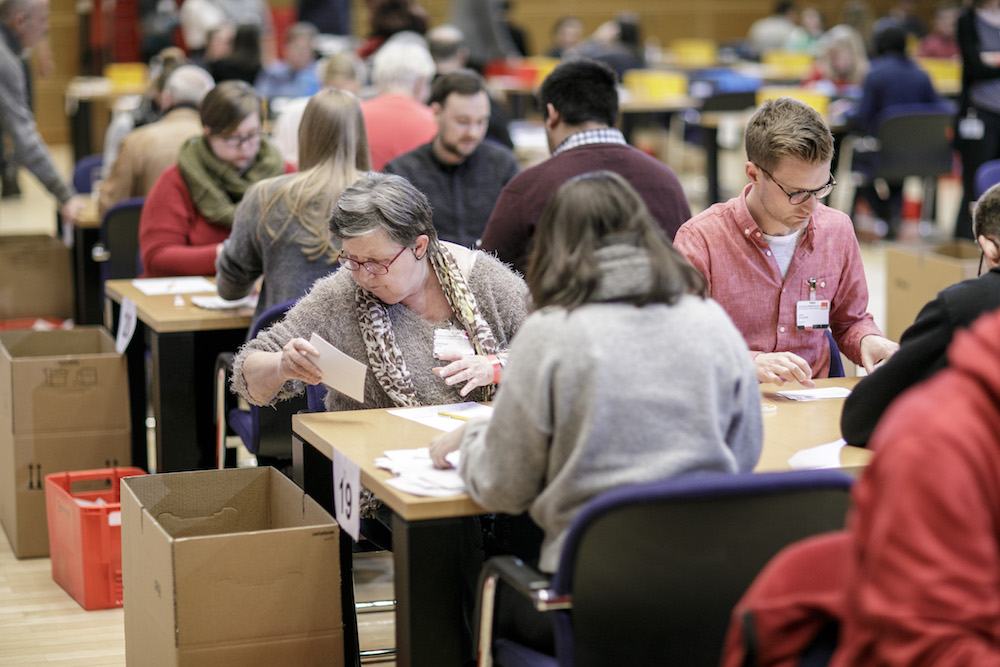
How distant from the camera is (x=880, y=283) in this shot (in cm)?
753

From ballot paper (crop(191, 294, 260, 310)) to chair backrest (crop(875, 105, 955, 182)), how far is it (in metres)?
5.47

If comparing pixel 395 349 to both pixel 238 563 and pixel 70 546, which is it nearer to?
pixel 238 563

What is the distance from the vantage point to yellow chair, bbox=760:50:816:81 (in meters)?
12.0

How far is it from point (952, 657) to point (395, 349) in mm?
1591

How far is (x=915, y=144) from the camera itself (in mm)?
8336

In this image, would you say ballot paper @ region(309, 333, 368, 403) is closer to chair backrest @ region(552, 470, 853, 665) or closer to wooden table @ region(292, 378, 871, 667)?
wooden table @ region(292, 378, 871, 667)

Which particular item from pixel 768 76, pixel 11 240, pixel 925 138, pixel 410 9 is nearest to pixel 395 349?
pixel 11 240

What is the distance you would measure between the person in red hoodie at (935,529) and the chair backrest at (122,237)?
3.90 meters

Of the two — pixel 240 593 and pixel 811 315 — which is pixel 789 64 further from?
pixel 240 593

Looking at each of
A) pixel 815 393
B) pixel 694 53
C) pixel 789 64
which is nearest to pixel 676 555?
pixel 815 393

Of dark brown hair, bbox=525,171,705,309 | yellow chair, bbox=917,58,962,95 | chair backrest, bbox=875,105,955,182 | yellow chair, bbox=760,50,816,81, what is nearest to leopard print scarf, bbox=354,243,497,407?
dark brown hair, bbox=525,171,705,309

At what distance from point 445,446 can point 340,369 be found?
444mm

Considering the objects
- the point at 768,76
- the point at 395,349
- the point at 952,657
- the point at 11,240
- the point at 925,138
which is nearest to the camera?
the point at 952,657

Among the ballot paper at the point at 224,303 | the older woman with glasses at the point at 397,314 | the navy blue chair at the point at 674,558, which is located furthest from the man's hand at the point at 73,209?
the navy blue chair at the point at 674,558
